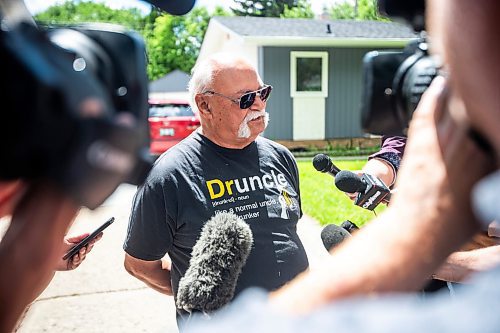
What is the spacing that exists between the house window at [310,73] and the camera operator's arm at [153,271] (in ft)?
43.6

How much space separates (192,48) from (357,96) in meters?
32.0

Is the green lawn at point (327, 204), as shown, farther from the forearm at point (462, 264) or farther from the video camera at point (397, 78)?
the video camera at point (397, 78)

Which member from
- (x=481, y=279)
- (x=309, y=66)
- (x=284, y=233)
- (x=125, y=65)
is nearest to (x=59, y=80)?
(x=125, y=65)

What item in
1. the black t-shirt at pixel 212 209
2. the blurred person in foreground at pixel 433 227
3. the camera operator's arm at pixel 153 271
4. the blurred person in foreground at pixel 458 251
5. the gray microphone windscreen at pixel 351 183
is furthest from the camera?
the camera operator's arm at pixel 153 271

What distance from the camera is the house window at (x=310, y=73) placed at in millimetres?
15797

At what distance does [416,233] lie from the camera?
0.76 m

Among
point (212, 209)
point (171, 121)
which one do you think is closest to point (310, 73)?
point (171, 121)

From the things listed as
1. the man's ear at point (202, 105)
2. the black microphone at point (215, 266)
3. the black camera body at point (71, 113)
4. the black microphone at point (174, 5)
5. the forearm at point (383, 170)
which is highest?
the black microphone at point (174, 5)

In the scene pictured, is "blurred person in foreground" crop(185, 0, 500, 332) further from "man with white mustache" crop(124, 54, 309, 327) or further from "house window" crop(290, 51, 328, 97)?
"house window" crop(290, 51, 328, 97)

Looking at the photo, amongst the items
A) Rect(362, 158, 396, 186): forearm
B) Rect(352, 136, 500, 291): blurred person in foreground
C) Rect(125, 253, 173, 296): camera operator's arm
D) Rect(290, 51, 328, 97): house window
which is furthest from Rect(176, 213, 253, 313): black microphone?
Rect(290, 51, 328, 97): house window

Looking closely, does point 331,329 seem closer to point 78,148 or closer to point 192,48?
point 78,148

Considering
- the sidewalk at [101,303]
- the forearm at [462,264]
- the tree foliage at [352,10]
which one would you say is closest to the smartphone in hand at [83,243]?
→ the forearm at [462,264]

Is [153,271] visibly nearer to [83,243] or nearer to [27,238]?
[83,243]

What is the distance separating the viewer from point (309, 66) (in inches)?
630
